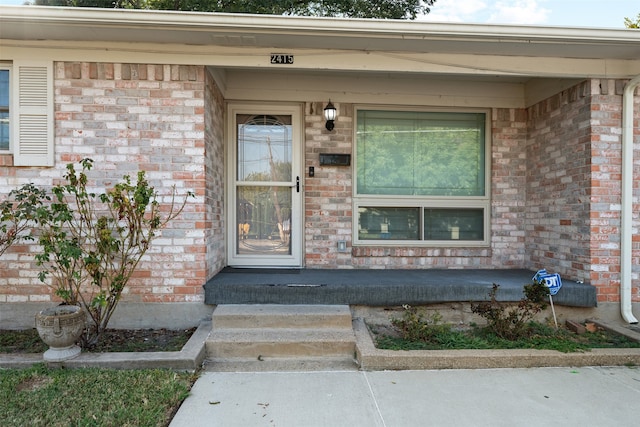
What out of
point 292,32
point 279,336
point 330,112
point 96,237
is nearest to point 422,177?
point 330,112

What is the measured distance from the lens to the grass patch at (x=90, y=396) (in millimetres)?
2154

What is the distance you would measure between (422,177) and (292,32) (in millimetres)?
2412

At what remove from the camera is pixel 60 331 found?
2709 mm

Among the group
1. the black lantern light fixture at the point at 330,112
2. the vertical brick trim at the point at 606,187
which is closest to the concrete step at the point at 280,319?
the black lantern light fixture at the point at 330,112

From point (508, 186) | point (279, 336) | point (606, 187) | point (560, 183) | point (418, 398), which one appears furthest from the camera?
point (508, 186)

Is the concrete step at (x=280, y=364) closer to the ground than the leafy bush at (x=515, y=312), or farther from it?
closer to the ground

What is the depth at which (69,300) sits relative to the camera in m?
3.02

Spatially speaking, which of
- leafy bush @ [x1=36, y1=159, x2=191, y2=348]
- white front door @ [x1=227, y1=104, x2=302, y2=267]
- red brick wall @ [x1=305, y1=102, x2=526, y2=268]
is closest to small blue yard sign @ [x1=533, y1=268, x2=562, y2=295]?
red brick wall @ [x1=305, y1=102, x2=526, y2=268]

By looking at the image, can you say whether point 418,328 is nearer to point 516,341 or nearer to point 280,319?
point 516,341

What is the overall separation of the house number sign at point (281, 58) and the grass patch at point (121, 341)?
273cm

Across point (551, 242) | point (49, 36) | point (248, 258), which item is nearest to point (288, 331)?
point (248, 258)

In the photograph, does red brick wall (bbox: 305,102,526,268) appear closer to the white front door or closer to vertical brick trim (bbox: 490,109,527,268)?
vertical brick trim (bbox: 490,109,527,268)

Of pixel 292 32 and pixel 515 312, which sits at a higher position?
pixel 292 32

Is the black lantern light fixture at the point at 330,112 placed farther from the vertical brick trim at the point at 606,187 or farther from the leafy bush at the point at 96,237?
the vertical brick trim at the point at 606,187
